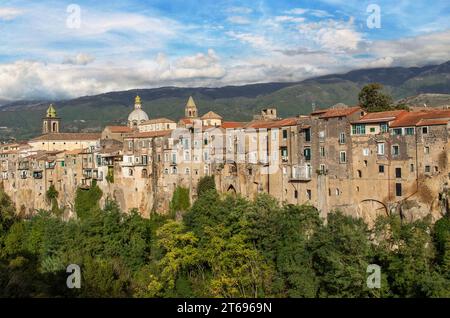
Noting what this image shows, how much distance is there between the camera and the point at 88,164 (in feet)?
264

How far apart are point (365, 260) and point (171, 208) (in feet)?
108

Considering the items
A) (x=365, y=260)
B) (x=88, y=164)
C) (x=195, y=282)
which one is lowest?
(x=195, y=282)

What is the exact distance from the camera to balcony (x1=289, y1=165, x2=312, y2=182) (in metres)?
54.5

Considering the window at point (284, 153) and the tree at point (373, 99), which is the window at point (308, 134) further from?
the tree at point (373, 99)

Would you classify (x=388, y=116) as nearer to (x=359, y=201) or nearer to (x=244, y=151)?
(x=359, y=201)

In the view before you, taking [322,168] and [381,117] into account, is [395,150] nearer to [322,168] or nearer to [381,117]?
[381,117]

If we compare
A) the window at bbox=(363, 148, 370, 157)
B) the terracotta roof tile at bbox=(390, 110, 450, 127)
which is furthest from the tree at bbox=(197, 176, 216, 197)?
the terracotta roof tile at bbox=(390, 110, 450, 127)

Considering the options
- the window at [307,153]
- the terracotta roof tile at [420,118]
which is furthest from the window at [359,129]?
the window at [307,153]

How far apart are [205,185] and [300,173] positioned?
1277cm

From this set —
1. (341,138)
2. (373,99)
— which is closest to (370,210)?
(341,138)

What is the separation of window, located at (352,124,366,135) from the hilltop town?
0.30 feet

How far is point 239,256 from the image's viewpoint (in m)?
42.9

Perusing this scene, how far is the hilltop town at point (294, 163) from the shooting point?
153 ft
